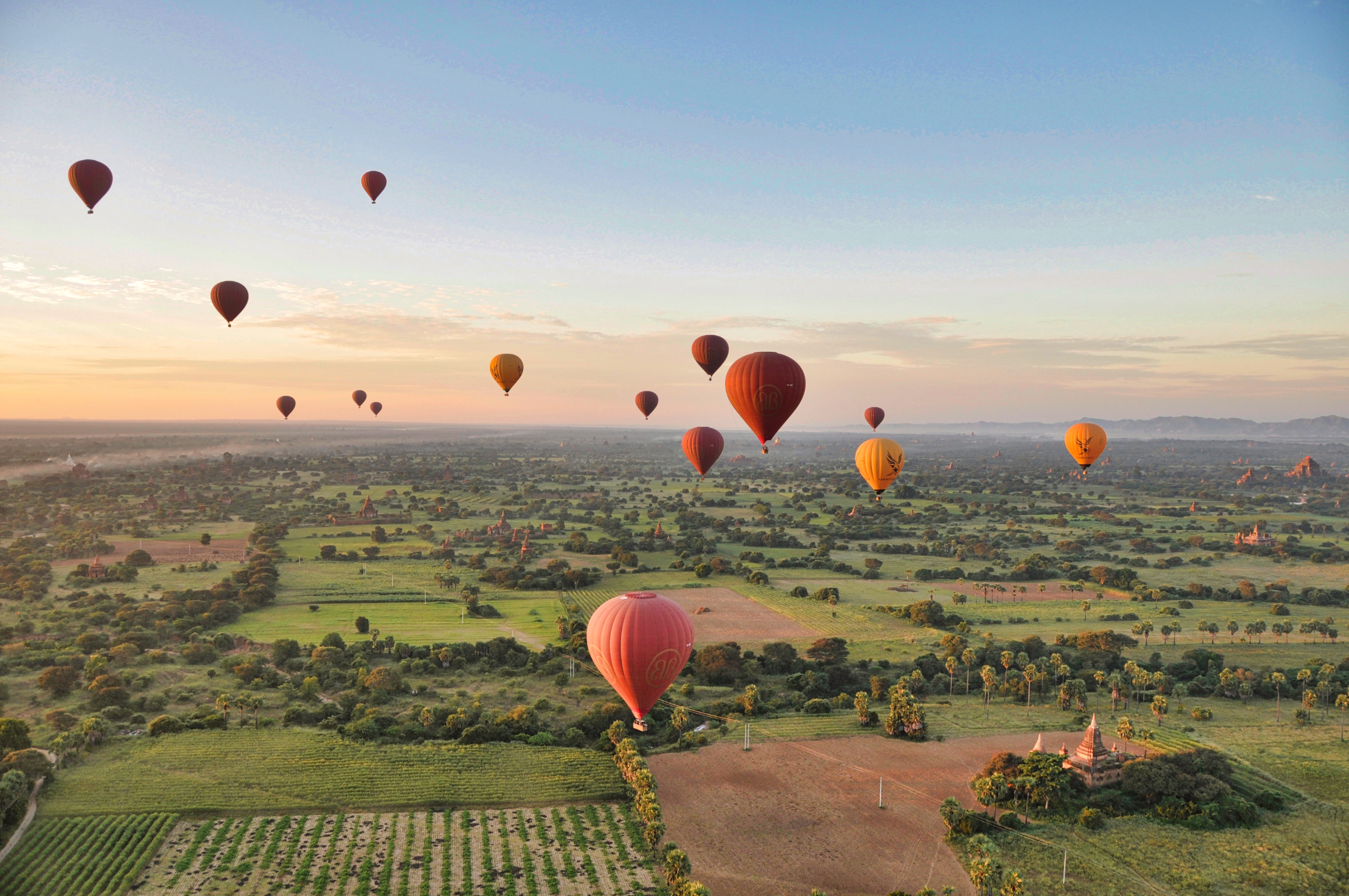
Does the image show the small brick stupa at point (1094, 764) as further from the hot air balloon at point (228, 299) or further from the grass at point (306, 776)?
the hot air balloon at point (228, 299)

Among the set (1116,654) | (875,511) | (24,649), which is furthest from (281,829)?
(875,511)

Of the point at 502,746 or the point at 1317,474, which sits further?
the point at 1317,474

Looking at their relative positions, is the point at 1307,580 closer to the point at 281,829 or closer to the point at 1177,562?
the point at 1177,562

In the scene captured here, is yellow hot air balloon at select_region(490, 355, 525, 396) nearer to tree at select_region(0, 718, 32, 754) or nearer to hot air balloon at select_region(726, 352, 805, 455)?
hot air balloon at select_region(726, 352, 805, 455)

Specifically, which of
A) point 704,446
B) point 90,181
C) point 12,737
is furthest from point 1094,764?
point 90,181

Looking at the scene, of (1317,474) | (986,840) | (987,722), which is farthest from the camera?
(1317,474)
